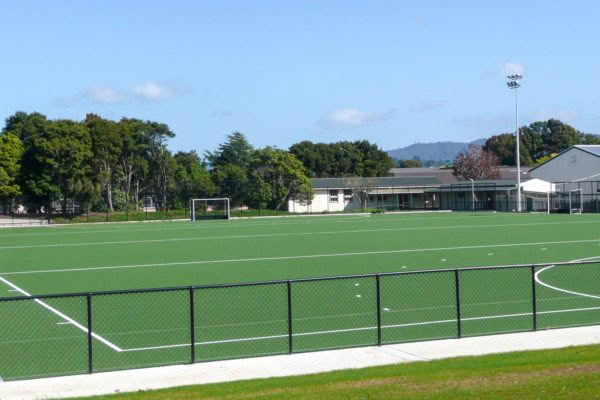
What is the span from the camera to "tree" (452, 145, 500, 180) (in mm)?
124250

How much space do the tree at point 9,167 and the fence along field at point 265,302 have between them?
159 feet

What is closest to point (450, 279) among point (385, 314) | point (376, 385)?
point (385, 314)

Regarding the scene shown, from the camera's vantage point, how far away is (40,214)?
90.9 meters

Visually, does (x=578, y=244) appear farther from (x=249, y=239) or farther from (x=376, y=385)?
(x=376, y=385)

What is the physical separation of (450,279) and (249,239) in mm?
24647

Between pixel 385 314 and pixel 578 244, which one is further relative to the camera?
pixel 578 244

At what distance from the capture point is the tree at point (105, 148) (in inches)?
3614

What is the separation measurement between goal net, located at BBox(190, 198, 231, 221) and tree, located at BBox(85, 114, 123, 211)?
1048 centimetres

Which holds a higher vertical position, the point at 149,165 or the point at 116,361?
the point at 149,165

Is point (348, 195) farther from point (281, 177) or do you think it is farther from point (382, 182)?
point (281, 177)

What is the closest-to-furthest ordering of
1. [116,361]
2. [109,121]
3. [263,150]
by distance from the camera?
[116,361] < [109,121] < [263,150]

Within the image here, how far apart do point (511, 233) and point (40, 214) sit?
59.7 metres

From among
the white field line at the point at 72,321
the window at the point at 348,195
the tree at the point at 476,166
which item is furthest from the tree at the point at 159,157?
the white field line at the point at 72,321

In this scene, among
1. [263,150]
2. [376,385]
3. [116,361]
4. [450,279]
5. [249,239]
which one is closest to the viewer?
[376,385]
